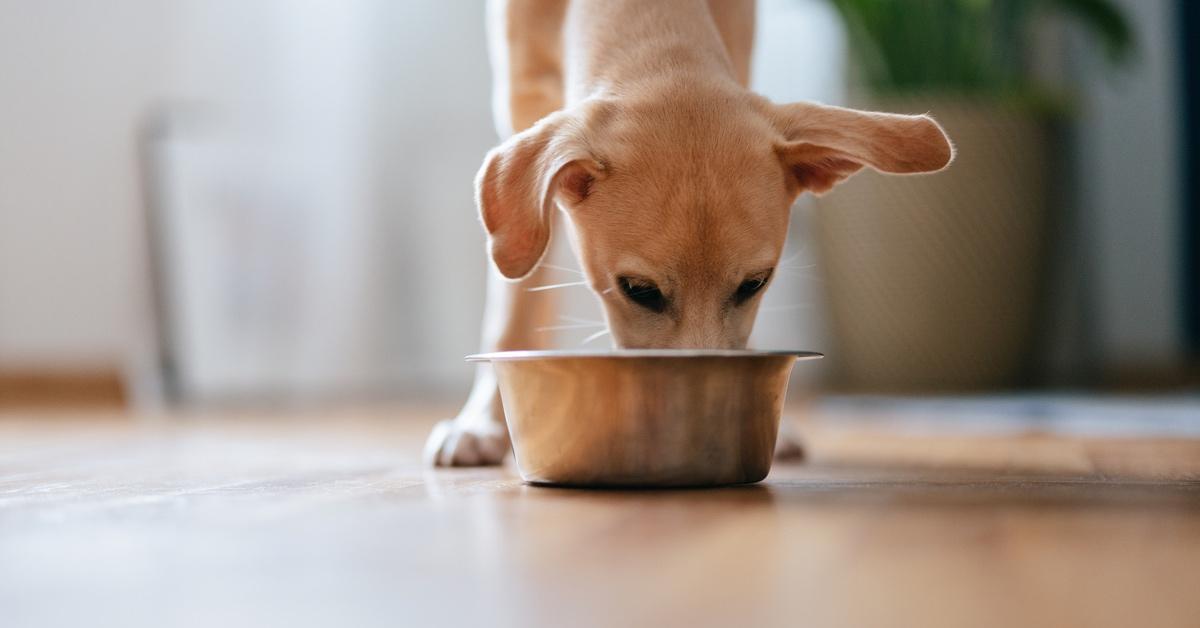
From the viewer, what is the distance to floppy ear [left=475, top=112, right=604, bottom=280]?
63.9 inches

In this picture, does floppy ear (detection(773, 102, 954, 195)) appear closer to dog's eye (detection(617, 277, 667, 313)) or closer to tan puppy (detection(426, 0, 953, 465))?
tan puppy (detection(426, 0, 953, 465))

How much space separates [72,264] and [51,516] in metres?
4.04

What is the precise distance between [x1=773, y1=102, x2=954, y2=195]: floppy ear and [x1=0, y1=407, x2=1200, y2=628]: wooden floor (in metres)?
0.42

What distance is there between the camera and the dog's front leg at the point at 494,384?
1951mm

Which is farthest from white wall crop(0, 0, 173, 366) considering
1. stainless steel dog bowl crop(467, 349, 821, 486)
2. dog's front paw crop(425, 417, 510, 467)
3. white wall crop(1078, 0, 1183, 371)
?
stainless steel dog bowl crop(467, 349, 821, 486)

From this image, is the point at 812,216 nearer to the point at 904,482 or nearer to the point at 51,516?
the point at 904,482

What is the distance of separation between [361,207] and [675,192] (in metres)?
3.31

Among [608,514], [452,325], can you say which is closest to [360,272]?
[452,325]

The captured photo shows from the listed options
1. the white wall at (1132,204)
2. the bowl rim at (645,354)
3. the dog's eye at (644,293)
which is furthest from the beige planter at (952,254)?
the bowl rim at (645,354)

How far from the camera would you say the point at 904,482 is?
5.26 ft

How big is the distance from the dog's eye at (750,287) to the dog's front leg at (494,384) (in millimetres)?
389

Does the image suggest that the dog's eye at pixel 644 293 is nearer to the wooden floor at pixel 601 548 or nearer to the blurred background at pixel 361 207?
the wooden floor at pixel 601 548

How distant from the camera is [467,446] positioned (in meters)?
1.95

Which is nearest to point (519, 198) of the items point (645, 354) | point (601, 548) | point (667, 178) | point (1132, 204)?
point (667, 178)
